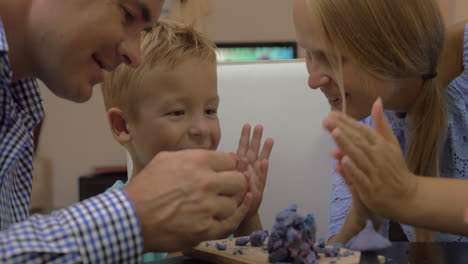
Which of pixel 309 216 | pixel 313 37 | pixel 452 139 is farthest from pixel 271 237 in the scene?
pixel 452 139

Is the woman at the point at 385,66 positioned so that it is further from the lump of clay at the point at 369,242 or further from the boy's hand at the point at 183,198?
the boy's hand at the point at 183,198

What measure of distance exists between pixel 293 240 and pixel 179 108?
544 mm

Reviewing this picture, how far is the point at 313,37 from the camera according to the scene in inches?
48.7

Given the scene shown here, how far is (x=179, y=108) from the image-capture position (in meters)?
1.23

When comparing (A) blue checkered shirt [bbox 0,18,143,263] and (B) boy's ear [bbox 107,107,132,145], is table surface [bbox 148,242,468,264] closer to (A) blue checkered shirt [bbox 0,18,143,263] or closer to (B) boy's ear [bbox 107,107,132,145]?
(A) blue checkered shirt [bbox 0,18,143,263]

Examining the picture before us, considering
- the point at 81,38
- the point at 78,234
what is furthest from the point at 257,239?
the point at 81,38

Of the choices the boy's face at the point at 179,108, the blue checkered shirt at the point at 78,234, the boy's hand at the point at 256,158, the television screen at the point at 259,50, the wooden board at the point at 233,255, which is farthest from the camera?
the television screen at the point at 259,50

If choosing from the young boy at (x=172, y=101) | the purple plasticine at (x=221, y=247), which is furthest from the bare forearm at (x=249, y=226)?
the purple plasticine at (x=221, y=247)

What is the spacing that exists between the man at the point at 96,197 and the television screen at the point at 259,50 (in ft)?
10.3

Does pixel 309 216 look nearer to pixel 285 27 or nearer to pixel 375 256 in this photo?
pixel 375 256

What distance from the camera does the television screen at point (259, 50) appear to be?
4.09 m

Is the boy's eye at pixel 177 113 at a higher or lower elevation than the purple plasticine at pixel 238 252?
higher

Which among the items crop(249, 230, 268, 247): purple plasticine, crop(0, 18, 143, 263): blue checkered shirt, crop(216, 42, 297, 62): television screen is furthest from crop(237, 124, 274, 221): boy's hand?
crop(216, 42, 297, 62): television screen

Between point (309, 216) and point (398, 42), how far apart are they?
0.56 metres
